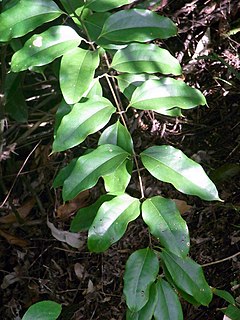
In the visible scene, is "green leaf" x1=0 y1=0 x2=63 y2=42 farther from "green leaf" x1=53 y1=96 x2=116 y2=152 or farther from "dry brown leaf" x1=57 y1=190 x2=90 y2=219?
"dry brown leaf" x1=57 y1=190 x2=90 y2=219

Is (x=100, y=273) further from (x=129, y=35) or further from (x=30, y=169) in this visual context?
(x=129, y=35)

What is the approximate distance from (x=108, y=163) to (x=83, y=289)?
119cm

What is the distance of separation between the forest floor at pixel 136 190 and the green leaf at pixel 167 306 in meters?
0.92

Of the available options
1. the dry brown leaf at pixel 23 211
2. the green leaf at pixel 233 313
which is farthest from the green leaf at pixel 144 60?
the dry brown leaf at pixel 23 211

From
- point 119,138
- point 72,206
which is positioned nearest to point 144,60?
point 119,138

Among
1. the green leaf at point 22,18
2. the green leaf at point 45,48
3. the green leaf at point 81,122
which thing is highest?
the green leaf at point 22,18

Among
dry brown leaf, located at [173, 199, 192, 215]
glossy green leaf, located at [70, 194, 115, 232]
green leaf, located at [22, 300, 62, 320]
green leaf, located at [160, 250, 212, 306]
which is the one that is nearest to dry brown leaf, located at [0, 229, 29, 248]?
dry brown leaf, located at [173, 199, 192, 215]

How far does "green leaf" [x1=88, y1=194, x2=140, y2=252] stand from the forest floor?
103 centimetres

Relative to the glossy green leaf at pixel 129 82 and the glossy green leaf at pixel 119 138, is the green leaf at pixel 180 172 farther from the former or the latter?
the glossy green leaf at pixel 129 82

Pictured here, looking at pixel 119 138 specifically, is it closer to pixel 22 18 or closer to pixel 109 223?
pixel 109 223

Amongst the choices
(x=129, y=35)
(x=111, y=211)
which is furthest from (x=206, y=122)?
(x=111, y=211)

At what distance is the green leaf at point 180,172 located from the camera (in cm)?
109

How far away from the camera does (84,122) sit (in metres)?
1.18

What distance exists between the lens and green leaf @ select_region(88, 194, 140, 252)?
1090mm
